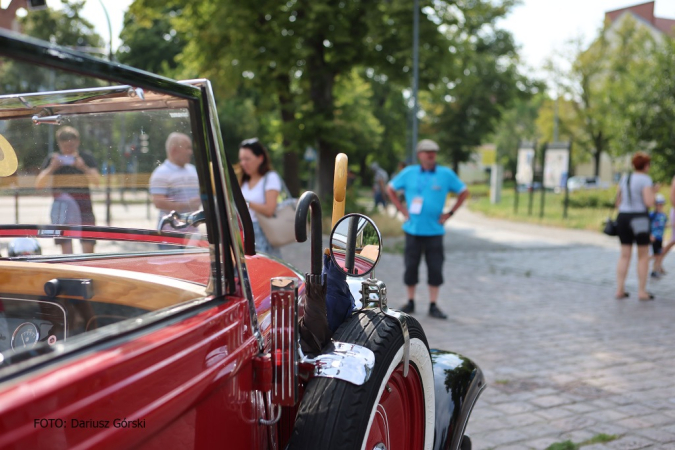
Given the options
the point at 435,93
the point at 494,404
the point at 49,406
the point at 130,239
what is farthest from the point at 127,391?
the point at 435,93

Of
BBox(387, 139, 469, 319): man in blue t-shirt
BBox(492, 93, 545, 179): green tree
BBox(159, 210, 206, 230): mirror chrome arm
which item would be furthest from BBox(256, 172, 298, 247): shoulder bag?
BBox(492, 93, 545, 179): green tree

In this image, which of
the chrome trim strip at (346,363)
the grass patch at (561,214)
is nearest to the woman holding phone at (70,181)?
the chrome trim strip at (346,363)

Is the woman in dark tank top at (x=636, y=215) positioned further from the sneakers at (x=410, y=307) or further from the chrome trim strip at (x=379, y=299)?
the chrome trim strip at (x=379, y=299)

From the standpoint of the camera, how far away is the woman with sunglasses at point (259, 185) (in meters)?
5.63

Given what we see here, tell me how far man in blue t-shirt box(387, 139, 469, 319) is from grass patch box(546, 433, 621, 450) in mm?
3315

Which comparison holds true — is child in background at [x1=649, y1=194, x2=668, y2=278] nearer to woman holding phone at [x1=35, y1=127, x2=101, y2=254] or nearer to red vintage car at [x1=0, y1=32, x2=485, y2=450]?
red vintage car at [x1=0, y1=32, x2=485, y2=450]

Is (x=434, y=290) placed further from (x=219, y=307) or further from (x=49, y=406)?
(x=49, y=406)

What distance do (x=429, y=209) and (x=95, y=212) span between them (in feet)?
17.5

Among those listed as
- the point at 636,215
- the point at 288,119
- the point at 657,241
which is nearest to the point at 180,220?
the point at 636,215

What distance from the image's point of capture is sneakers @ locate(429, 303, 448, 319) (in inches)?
279

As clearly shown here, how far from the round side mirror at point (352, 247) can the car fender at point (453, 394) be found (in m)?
0.88

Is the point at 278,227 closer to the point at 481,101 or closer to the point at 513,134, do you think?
the point at 481,101

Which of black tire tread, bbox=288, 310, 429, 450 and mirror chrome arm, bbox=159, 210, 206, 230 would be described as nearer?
black tire tread, bbox=288, 310, 429, 450

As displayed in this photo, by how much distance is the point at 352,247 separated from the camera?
6.68ft
